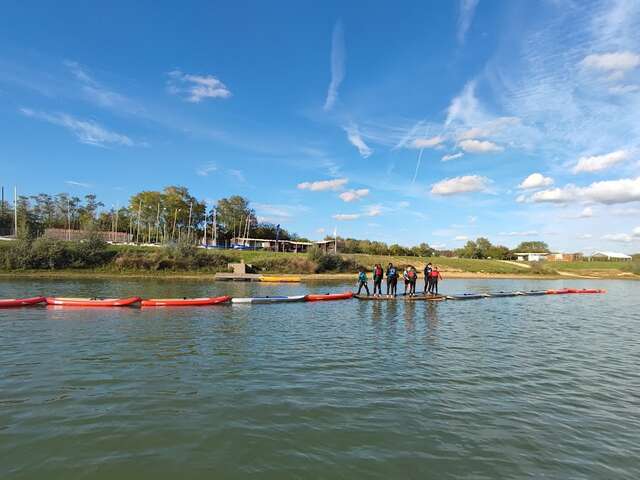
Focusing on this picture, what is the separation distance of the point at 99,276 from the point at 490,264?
79.6 metres

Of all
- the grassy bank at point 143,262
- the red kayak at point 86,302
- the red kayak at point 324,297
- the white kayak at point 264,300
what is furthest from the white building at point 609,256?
the red kayak at point 86,302

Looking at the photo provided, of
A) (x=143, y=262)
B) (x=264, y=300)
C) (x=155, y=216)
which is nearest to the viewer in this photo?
(x=264, y=300)

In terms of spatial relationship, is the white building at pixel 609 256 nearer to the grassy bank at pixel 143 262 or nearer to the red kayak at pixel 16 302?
the grassy bank at pixel 143 262

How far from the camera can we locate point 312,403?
8984 millimetres

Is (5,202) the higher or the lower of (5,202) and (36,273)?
the higher

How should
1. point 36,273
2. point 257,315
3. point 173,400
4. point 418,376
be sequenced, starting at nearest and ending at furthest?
1. point 173,400
2. point 418,376
3. point 257,315
4. point 36,273

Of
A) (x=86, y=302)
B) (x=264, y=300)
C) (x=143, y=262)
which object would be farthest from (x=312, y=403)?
(x=143, y=262)

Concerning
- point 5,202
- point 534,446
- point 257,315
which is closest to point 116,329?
point 257,315

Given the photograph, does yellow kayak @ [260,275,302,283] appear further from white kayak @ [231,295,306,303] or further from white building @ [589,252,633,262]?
white building @ [589,252,633,262]

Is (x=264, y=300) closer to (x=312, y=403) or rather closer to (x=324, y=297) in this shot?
(x=324, y=297)

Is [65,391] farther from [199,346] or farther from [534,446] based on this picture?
[534,446]

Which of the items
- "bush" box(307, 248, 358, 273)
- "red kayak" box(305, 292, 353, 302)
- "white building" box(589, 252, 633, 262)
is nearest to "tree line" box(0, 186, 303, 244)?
"bush" box(307, 248, 358, 273)

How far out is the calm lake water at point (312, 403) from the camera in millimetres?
6594

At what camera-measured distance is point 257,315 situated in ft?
71.5
